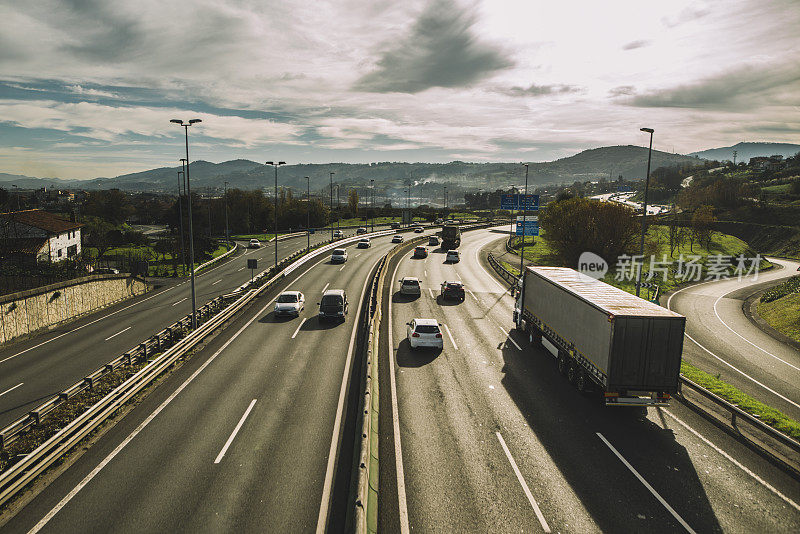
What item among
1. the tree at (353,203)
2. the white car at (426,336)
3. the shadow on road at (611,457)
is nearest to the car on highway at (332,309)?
the white car at (426,336)

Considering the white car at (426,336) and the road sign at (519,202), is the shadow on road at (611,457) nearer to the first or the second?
the white car at (426,336)

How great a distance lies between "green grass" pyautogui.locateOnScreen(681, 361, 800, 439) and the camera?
50.1 ft

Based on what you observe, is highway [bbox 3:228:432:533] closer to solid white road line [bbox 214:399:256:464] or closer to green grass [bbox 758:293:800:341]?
solid white road line [bbox 214:399:256:464]

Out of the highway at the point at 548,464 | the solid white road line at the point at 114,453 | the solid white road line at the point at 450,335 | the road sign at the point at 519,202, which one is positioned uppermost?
the road sign at the point at 519,202

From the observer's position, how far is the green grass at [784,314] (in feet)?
104

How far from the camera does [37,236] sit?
54969mm

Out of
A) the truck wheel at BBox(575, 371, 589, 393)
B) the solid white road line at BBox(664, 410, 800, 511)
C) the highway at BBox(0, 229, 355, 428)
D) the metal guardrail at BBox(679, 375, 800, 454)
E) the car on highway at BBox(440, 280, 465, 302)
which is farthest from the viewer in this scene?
the car on highway at BBox(440, 280, 465, 302)

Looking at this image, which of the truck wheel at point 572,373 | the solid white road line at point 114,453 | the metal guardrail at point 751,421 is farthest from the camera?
the truck wheel at point 572,373

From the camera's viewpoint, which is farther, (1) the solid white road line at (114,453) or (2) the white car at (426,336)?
(2) the white car at (426,336)

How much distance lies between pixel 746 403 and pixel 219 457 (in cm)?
1988

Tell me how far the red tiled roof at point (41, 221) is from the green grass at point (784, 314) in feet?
255

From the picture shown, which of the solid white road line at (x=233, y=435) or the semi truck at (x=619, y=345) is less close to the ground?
the semi truck at (x=619, y=345)

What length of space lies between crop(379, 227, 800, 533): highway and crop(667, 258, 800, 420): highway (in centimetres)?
711

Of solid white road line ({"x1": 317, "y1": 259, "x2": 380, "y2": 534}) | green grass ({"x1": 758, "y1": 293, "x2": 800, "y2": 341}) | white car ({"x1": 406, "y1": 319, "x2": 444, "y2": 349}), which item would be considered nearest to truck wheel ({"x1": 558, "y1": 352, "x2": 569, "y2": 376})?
white car ({"x1": 406, "y1": 319, "x2": 444, "y2": 349})
